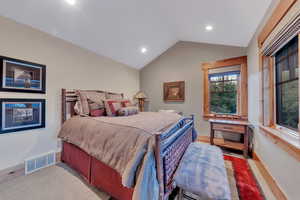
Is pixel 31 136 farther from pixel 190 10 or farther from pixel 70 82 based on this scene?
pixel 190 10

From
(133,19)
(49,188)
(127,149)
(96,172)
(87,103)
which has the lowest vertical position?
(49,188)

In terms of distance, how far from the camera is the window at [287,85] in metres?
1.44

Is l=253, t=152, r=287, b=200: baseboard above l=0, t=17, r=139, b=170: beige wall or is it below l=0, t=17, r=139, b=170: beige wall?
below

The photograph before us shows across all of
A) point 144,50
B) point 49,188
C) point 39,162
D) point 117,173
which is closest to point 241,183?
point 117,173

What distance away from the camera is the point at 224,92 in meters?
3.34

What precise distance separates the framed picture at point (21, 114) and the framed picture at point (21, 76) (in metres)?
0.20

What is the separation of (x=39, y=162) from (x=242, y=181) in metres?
3.22

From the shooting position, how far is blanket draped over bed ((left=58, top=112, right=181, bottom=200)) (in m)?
1.04

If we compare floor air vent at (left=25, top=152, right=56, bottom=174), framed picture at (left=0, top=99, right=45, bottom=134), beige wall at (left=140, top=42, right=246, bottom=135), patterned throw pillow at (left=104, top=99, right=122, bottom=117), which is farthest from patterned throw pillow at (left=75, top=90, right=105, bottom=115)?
beige wall at (left=140, top=42, right=246, bottom=135)

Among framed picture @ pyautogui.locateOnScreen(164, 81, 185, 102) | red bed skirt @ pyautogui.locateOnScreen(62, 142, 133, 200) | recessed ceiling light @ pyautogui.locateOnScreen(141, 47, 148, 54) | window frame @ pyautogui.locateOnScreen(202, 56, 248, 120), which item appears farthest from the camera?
framed picture @ pyautogui.locateOnScreen(164, 81, 185, 102)

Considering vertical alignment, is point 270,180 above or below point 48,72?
below

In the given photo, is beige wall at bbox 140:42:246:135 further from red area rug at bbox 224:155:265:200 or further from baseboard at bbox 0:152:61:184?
baseboard at bbox 0:152:61:184

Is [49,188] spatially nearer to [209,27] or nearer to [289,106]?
[289,106]

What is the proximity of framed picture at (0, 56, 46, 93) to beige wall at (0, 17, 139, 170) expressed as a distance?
8 centimetres
